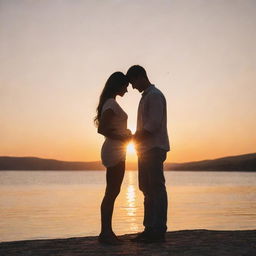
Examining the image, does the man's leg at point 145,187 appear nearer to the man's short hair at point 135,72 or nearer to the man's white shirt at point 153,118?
the man's white shirt at point 153,118

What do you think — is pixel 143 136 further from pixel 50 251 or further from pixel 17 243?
pixel 17 243

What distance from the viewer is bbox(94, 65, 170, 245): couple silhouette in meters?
6.48

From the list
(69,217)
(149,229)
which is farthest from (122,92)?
(69,217)

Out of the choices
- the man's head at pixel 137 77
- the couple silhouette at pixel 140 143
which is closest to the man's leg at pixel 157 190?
the couple silhouette at pixel 140 143

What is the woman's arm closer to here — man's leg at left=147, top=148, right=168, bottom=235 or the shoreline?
man's leg at left=147, top=148, right=168, bottom=235

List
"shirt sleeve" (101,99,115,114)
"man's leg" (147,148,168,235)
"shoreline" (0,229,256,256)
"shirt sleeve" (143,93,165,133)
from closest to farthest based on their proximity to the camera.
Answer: "shoreline" (0,229,256,256) < "shirt sleeve" (101,99,115,114) < "shirt sleeve" (143,93,165,133) < "man's leg" (147,148,168,235)

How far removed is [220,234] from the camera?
752 centimetres

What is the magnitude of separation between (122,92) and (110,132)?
0.58 m

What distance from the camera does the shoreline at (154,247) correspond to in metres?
6.04

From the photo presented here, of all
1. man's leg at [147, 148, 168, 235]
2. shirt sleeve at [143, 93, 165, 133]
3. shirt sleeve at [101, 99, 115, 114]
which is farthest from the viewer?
man's leg at [147, 148, 168, 235]

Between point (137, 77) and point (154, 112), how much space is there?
1.83ft

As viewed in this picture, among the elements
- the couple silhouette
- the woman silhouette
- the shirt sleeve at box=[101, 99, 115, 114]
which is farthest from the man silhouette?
the shirt sleeve at box=[101, 99, 115, 114]

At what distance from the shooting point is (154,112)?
21.6 feet

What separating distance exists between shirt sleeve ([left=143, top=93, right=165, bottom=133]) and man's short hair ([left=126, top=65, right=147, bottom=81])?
339mm
